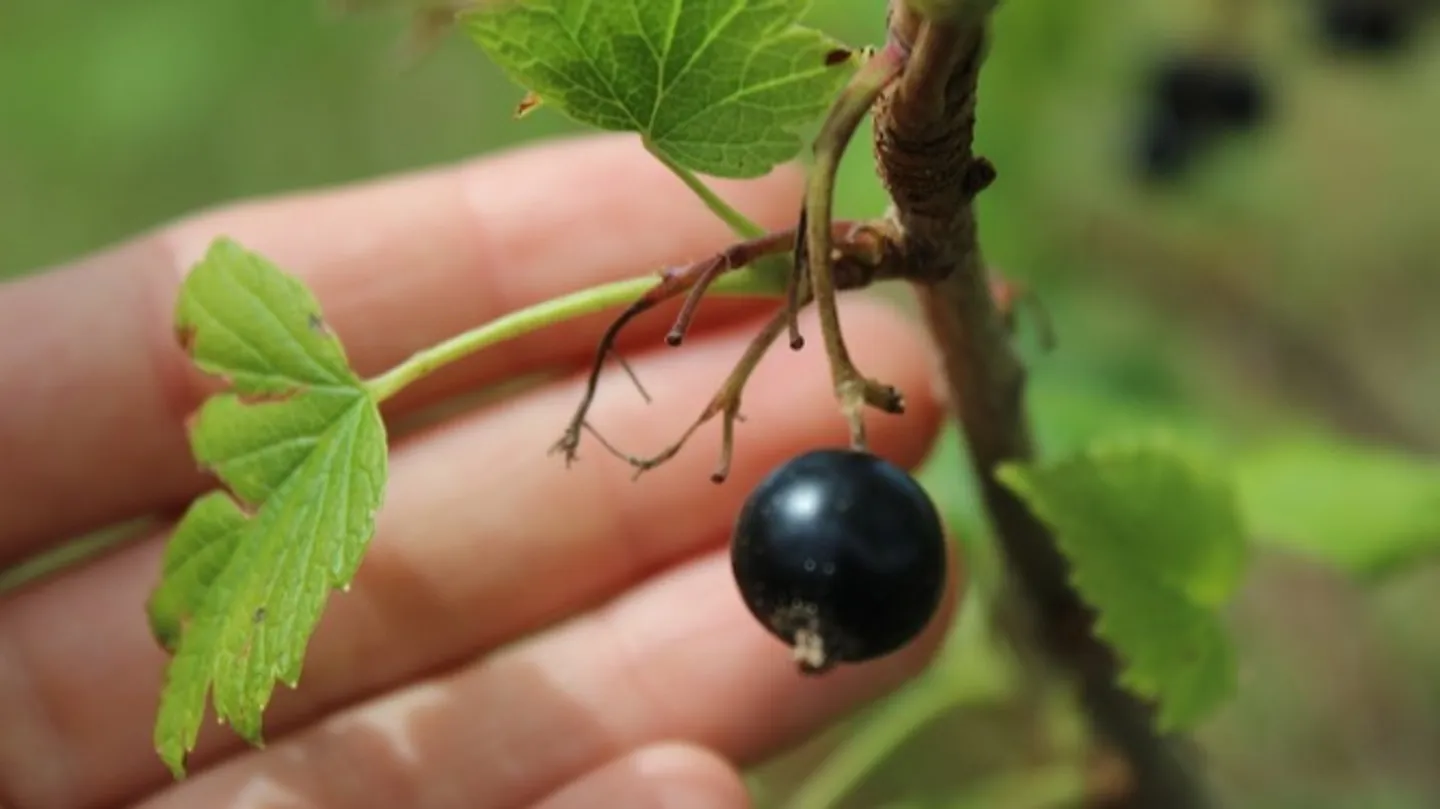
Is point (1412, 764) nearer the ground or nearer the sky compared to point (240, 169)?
nearer the ground

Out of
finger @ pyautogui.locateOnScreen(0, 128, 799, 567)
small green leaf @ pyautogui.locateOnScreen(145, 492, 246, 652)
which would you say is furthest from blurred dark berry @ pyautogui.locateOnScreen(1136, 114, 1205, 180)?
small green leaf @ pyautogui.locateOnScreen(145, 492, 246, 652)

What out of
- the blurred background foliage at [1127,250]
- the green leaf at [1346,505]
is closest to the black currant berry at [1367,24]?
the blurred background foliage at [1127,250]

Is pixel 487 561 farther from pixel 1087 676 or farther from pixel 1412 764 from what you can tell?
pixel 1412 764

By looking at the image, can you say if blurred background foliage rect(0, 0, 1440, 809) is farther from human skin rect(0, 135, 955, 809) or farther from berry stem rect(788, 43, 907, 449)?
berry stem rect(788, 43, 907, 449)

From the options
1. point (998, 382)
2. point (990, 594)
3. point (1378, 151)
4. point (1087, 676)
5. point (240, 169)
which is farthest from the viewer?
point (240, 169)

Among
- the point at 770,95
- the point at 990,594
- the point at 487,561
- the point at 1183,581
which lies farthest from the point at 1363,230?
the point at 770,95

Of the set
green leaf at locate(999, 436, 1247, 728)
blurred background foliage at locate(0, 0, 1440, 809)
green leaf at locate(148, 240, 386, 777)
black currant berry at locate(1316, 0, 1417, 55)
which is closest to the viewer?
green leaf at locate(148, 240, 386, 777)
